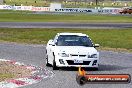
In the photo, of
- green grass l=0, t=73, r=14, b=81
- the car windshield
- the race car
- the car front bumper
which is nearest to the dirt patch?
green grass l=0, t=73, r=14, b=81

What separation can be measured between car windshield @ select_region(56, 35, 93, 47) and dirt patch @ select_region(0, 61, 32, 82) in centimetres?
195

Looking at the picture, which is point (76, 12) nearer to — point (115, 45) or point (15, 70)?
point (115, 45)

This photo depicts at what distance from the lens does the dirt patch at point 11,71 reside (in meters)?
16.4

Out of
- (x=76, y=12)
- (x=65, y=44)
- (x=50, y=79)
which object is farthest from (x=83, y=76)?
(x=76, y=12)

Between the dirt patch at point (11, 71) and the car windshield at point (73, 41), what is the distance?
1945 millimetres

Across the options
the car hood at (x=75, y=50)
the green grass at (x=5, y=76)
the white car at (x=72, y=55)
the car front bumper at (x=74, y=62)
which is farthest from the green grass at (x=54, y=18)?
the green grass at (x=5, y=76)

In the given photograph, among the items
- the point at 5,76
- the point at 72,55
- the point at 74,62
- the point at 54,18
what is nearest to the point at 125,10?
the point at 54,18

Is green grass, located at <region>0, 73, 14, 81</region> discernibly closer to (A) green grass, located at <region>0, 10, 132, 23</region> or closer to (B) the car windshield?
(B) the car windshield

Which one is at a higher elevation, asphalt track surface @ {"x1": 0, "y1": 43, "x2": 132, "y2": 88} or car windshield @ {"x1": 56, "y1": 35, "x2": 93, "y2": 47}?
car windshield @ {"x1": 56, "y1": 35, "x2": 93, "y2": 47}

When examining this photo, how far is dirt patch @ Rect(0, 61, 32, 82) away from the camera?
16.4 metres

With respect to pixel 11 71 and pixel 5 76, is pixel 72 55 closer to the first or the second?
pixel 11 71

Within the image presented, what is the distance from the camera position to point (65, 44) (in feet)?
66.0

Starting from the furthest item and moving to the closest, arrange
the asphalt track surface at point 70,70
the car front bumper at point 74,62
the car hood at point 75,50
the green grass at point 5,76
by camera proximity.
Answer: the car hood at point 75,50 < the car front bumper at point 74,62 < the green grass at point 5,76 < the asphalt track surface at point 70,70

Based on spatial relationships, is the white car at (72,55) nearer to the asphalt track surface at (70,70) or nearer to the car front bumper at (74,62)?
the car front bumper at (74,62)
